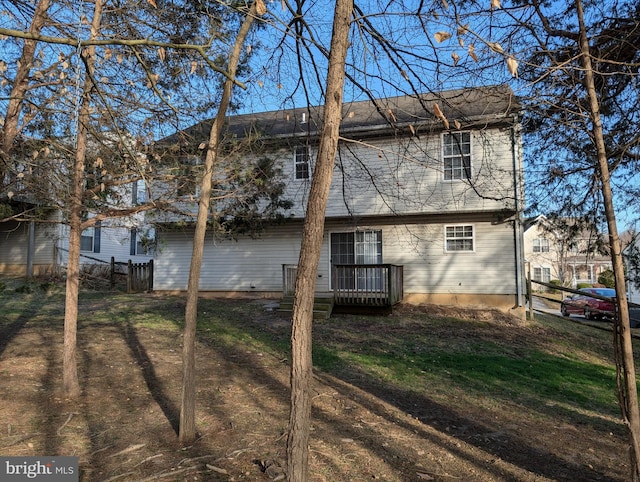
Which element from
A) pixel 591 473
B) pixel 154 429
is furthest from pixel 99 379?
pixel 591 473

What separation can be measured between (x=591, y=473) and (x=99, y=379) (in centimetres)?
591

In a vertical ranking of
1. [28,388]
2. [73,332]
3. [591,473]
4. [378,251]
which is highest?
[378,251]

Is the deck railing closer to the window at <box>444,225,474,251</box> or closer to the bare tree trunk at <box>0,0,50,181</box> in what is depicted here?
the window at <box>444,225,474,251</box>

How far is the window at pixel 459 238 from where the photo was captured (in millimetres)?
14148

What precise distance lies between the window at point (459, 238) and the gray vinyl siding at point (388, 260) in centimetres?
16

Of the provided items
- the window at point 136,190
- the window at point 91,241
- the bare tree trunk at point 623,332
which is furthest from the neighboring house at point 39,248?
the bare tree trunk at point 623,332

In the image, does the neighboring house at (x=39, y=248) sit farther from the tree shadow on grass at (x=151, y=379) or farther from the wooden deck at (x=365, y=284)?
the tree shadow on grass at (x=151, y=379)

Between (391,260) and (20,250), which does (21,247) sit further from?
(391,260)

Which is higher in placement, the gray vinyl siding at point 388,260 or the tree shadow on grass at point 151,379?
the gray vinyl siding at point 388,260

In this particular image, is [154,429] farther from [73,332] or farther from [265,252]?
[265,252]

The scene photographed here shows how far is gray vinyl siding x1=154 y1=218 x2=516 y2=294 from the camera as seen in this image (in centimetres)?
1383

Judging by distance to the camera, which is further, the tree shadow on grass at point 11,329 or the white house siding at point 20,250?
the white house siding at point 20,250

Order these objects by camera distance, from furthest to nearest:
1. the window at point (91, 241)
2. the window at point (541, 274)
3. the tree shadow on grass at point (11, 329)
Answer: the window at point (541, 274) → the window at point (91, 241) → the tree shadow on grass at point (11, 329)

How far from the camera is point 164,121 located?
19.4 ft
